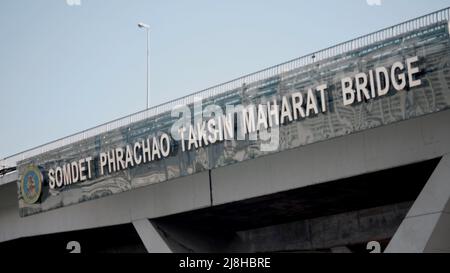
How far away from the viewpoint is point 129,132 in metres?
43.6

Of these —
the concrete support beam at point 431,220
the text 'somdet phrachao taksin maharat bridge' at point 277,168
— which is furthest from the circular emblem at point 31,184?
the concrete support beam at point 431,220

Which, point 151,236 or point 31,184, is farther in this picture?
point 31,184

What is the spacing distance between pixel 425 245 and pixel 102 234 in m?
21.6

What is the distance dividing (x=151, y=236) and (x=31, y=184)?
33.6 ft

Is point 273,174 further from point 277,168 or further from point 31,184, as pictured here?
point 31,184

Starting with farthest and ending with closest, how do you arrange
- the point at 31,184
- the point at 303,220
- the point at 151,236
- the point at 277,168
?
the point at 31,184
the point at 303,220
the point at 151,236
the point at 277,168

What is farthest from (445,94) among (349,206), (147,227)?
(147,227)

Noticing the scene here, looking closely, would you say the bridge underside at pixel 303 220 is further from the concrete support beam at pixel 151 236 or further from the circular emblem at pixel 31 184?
the circular emblem at pixel 31 184

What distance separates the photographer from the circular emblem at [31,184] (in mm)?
47969

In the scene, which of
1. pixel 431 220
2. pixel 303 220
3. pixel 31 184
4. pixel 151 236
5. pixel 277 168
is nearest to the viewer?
pixel 431 220

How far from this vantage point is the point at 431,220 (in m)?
31.9

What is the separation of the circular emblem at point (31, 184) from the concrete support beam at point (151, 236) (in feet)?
27.5

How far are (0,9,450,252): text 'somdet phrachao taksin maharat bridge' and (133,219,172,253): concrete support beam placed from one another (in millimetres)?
64

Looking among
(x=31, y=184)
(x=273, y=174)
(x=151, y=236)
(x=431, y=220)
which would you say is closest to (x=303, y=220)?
(x=273, y=174)
